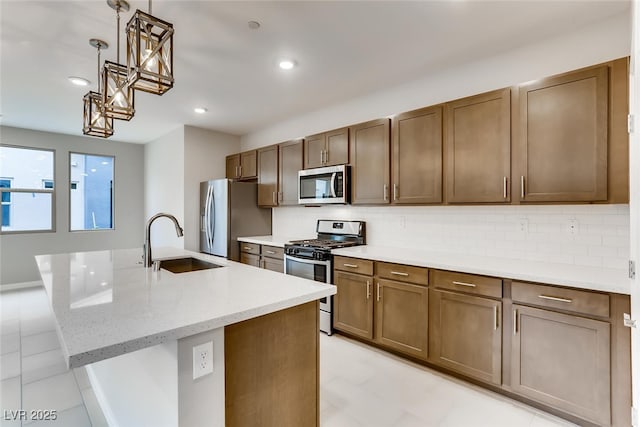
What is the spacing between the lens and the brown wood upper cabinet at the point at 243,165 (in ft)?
15.4

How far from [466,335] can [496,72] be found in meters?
2.20

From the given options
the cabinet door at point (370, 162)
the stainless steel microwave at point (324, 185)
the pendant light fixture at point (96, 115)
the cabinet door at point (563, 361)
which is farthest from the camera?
the stainless steel microwave at point (324, 185)

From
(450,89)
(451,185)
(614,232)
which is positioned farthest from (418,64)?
(614,232)

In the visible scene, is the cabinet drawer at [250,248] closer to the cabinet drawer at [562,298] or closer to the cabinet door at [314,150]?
the cabinet door at [314,150]

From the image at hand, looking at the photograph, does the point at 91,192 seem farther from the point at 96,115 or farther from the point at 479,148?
the point at 479,148

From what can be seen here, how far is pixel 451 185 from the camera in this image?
104 inches

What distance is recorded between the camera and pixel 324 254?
125 inches

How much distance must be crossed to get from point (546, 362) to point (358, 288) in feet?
4.93

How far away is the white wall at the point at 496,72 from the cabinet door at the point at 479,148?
36 centimetres

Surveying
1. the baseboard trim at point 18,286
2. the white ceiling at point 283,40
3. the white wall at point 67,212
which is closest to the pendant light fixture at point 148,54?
the white ceiling at point 283,40

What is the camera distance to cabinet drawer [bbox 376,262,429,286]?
2523 millimetres

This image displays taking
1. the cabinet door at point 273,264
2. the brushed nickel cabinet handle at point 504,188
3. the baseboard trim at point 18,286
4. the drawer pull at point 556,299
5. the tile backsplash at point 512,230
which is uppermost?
the brushed nickel cabinet handle at point 504,188

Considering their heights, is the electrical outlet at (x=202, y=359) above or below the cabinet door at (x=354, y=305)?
above

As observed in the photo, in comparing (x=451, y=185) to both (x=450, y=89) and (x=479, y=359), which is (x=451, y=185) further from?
(x=479, y=359)
